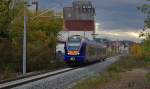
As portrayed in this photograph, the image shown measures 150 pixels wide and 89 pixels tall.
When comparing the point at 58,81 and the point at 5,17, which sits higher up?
the point at 5,17

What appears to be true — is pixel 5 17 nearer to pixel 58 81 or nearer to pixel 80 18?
pixel 58 81

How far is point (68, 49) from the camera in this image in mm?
57438

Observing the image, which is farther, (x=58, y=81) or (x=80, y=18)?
(x=80, y=18)

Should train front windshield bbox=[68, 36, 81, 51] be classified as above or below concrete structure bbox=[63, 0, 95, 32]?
below

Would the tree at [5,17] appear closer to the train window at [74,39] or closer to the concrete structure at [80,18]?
the train window at [74,39]

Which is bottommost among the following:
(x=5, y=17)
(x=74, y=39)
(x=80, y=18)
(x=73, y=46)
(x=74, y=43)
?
(x=73, y=46)

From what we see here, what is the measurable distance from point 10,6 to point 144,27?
37.6 metres

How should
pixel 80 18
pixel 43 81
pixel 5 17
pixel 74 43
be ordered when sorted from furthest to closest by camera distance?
pixel 80 18 < pixel 74 43 < pixel 5 17 < pixel 43 81

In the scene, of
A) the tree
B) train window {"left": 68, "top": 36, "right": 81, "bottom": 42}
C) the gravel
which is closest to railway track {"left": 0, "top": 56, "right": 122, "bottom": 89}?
the gravel

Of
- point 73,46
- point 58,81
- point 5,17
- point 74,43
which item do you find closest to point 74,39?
point 74,43

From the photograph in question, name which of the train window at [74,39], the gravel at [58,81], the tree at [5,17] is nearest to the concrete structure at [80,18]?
the train window at [74,39]

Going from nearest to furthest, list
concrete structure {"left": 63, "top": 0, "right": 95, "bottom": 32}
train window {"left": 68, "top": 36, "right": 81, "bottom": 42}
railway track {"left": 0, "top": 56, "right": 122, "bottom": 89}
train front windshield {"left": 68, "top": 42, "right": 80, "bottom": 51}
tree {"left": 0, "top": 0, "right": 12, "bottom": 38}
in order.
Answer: railway track {"left": 0, "top": 56, "right": 122, "bottom": 89}, tree {"left": 0, "top": 0, "right": 12, "bottom": 38}, train front windshield {"left": 68, "top": 42, "right": 80, "bottom": 51}, train window {"left": 68, "top": 36, "right": 81, "bottom": 42}, concrete structure {"left": 63, "top": 0, "right": 95, "bottom": 32}

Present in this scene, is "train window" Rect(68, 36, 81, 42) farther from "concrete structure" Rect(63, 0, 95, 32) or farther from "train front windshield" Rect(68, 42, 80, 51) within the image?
"concrete structure" Rect(63, 0, 95, 32)

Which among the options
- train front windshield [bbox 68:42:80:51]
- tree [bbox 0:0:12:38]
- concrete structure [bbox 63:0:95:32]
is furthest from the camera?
concrete structure [bbox 63:0:95:32]
